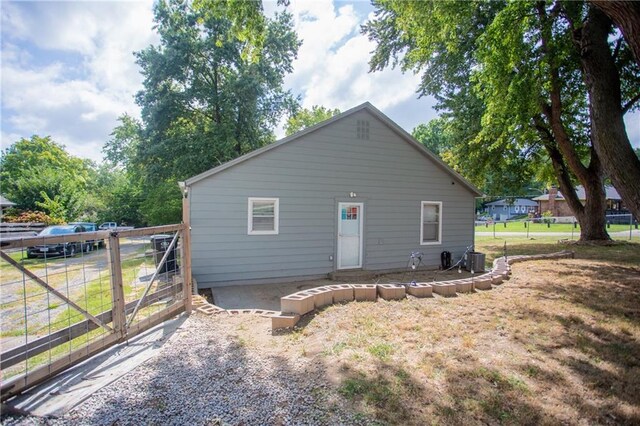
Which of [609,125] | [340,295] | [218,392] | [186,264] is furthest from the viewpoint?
[609,125]

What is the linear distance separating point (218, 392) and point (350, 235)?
661cm

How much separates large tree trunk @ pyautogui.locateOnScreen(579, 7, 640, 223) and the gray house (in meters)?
4.04

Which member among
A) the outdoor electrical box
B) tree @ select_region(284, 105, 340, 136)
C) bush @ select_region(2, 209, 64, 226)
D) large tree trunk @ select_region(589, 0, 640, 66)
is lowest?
the outdoor electrical box

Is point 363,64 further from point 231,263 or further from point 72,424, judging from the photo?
point 72,424

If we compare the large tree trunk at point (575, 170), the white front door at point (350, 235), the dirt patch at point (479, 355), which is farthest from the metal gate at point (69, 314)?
the large tree trunk at point (575, 170)

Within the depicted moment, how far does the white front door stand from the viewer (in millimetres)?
8820

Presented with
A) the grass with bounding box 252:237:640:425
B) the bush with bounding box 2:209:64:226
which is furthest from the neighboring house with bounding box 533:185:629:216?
the bush with bounding box 2:209:64:226

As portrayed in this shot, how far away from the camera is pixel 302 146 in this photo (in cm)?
825

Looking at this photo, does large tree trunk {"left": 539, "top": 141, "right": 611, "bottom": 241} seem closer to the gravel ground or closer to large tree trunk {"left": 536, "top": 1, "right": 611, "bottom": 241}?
large tree trunk {"left": 536, "top": 1, "right": 611, "bottom": 241}

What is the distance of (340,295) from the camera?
515 cm

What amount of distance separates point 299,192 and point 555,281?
20.4 feet

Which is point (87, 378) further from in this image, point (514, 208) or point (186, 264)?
point (514, 208)

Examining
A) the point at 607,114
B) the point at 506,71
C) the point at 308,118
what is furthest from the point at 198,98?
the point at 607,114

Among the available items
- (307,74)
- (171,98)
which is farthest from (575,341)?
(171,98)
